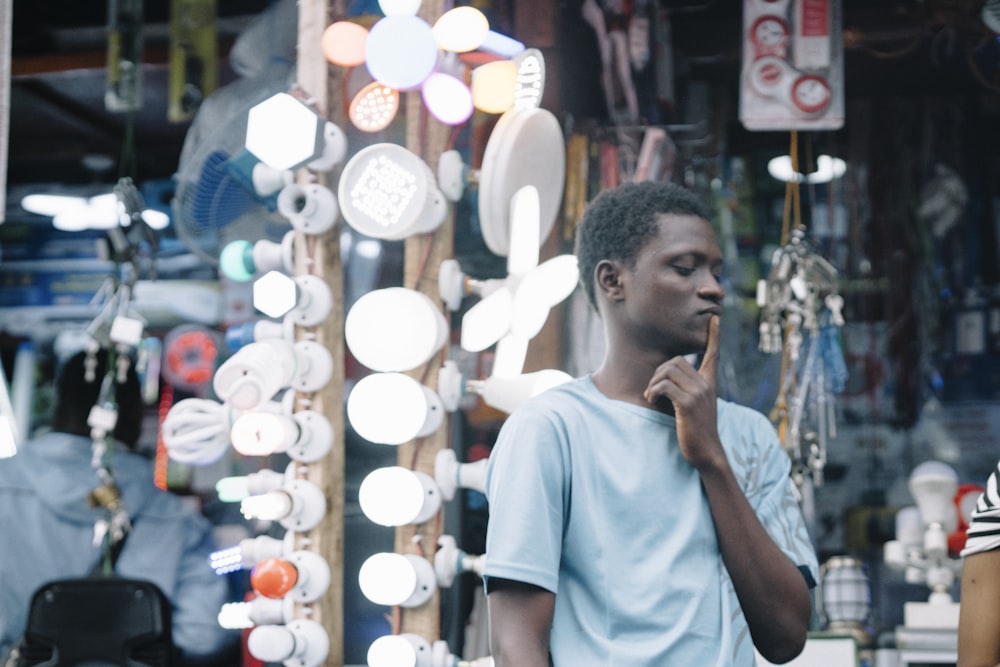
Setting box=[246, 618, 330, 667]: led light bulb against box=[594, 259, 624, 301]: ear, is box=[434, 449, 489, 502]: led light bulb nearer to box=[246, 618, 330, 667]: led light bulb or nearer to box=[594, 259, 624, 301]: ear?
box=[246, 618, 330, 667]: led light bulb

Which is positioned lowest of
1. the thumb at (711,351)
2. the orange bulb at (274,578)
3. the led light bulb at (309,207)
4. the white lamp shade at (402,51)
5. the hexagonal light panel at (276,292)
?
the orange bulb at (274,578)

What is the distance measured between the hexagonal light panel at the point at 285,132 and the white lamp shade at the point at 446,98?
0.86 ft

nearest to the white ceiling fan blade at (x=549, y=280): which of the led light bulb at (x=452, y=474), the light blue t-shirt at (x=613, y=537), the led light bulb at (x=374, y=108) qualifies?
the led light bulb at (x=452, y=474)

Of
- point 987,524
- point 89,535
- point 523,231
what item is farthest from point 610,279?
point 89,535

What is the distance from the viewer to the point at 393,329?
2.40m

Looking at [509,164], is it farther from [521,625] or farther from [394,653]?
[521,625]

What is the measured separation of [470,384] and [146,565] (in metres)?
1.70

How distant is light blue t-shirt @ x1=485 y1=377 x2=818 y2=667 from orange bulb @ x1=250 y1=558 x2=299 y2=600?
0.87 metres

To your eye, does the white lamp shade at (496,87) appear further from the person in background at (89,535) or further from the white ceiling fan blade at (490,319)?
the person in background at (89,535)

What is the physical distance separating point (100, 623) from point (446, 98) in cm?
185

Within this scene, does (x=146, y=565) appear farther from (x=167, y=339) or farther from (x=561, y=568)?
(x=561, y=568)

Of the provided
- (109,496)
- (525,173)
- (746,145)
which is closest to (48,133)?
(109,496)

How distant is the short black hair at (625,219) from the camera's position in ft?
5.74

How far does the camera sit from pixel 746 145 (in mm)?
5055
